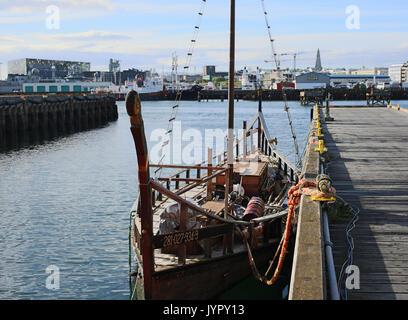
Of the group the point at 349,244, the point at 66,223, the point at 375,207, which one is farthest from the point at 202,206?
the point at 66,223

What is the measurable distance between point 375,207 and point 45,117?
212 feet

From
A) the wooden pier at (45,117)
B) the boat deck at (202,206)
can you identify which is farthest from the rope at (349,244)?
the wooden pier at (45,117)

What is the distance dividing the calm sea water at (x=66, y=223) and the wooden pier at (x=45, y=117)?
1344 cm

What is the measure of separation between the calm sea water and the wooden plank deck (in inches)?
193

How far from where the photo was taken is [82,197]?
29906mm

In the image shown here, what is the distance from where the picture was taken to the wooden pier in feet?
199

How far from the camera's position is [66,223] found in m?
24.2

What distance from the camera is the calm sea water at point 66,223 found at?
56.6 feet

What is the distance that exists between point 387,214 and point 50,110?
6825cm

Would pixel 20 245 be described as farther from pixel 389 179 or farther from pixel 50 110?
pixel 50 110

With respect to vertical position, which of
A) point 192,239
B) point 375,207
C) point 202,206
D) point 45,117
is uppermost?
point 45,117

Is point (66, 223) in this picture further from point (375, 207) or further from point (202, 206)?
point (375, 207)

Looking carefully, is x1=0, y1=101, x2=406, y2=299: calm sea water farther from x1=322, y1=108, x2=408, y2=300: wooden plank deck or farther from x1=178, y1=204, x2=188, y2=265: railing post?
x1=322, y1=108, x2=408, y2=300: wooden plank deck

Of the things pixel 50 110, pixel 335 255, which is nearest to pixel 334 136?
pixel 335 255
